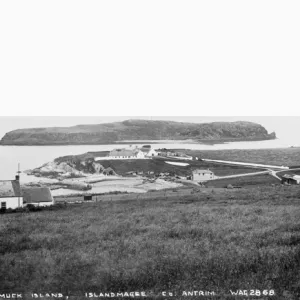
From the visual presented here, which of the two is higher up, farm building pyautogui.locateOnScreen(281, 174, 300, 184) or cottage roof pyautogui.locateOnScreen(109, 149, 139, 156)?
cottage roof pyautogui.locateOnScreen(109, 149, 139, 156)

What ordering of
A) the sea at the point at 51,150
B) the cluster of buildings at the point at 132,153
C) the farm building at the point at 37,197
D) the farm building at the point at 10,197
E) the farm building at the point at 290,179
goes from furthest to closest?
the farm building at the point at 290,179 → the cluster of buildings at the point at 132,153 → the sea at the point at 51,150 → the farm building at the point at 37,197 → the farm building at the point at 10,197

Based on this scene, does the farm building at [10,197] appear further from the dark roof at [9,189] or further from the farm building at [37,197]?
the farm building at [37,197]

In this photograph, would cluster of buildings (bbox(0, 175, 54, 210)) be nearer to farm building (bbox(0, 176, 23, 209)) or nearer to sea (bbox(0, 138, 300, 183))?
farm building (bbox(0, 176, 23, 209))

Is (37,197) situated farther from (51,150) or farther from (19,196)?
(51,150)

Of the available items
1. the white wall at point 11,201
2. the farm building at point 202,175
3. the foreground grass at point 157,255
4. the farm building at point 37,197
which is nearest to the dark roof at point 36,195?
the farm building at point 37,197

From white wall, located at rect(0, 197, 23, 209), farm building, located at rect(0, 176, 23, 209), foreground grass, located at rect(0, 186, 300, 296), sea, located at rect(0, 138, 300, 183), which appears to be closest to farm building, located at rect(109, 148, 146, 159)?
sea, located at rect(0, 138, 300, 183)

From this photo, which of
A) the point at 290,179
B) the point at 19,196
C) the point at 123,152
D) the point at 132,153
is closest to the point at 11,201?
the point at 19,196

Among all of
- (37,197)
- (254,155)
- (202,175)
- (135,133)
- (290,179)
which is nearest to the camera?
(37,197)
